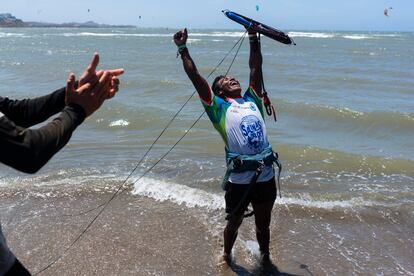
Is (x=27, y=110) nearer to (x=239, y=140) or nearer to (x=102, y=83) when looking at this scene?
(x=102, y=83)

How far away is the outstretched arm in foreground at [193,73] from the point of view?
14.8 ft

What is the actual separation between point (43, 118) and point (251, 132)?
2.27 metres

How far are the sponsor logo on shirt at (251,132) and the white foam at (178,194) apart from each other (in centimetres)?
224

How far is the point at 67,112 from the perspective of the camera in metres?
2.16

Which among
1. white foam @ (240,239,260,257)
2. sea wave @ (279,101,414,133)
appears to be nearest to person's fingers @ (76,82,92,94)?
white foam @ (240,239,260,257)

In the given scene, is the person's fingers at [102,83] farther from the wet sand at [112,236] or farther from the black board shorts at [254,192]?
the wet sand at [112,236]

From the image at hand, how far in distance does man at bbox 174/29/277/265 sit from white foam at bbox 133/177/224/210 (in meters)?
1.89

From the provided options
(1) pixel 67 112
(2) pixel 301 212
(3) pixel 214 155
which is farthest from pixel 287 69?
(1) pixel 67 112

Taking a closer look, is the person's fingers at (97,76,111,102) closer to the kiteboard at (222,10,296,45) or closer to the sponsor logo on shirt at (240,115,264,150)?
the sponsor logo on shirt at (240,115,264,150)

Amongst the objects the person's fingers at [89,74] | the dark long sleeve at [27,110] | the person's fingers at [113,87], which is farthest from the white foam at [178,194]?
the person's fingers at [89,74]

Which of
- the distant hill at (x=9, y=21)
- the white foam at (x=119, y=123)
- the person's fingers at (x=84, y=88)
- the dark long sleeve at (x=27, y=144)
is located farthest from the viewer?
the distant hill at (x=9, y=21)

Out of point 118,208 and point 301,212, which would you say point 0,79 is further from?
point 301,212

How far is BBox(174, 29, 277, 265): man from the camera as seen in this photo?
4477 mm

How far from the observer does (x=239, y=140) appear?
449cm
